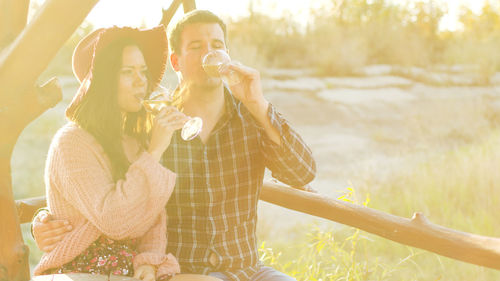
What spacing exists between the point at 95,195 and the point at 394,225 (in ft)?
4.26

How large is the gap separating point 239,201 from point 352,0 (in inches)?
509

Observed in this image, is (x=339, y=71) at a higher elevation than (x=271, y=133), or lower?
lower

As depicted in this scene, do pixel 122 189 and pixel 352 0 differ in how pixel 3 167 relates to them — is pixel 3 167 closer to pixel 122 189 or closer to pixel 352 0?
pixel 122 189

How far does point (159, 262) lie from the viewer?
200 centimetres

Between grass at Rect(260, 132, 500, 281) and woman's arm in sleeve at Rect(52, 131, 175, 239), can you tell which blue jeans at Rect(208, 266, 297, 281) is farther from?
grass at Rect(260, 132, 500, 281)

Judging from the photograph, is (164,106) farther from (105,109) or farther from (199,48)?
(199,48)

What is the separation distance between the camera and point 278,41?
535 inches

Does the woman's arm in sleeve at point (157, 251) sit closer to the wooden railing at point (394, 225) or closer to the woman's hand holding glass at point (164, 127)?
the woman's hand holding glass at point (164, 127)

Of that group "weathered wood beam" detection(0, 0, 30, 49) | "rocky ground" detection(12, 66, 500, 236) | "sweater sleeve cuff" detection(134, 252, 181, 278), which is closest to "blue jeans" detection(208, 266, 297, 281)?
"sweater sleeve cuff" detection(134, 252, 181, 278)

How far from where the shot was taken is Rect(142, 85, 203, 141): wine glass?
1993mm

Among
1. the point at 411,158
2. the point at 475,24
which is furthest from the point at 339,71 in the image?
the point at 411,158

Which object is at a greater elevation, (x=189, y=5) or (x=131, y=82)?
(x=189, y=5)

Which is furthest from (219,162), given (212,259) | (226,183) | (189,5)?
(189,5)

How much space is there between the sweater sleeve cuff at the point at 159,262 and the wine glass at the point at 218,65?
2.27 ft
